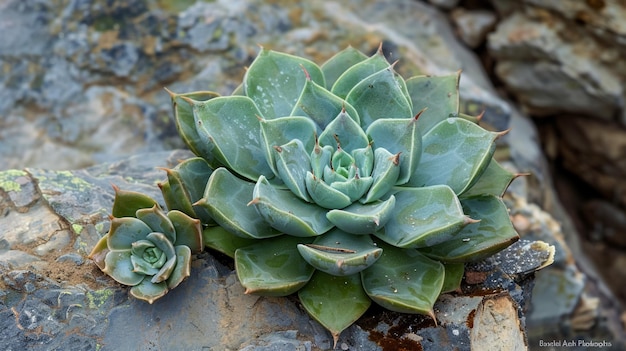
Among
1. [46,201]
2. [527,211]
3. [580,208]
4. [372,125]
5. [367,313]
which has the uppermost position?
[372,125]

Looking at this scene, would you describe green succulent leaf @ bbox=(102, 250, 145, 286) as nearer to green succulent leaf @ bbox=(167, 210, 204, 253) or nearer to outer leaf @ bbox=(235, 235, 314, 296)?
green succulent leaf @ bbox=(167, 210, 204, 253)

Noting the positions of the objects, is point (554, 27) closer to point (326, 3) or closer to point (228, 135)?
point (326, 3)

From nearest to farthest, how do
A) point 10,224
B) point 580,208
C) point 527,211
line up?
point 10,224
point 527,211
point 580,208

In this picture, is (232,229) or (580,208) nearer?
(232,229)

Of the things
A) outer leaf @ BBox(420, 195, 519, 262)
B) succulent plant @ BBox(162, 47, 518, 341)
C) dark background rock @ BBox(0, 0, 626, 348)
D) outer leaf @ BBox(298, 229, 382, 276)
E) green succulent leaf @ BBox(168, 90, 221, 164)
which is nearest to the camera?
outer leaf @ BBox(298, 229, 382, 276)

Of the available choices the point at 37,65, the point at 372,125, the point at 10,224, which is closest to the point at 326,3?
the point at 37,65

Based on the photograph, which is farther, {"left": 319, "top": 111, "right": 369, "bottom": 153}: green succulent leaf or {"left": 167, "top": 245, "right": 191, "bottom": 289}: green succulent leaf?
{"left": 319, "top": 111, "right": 369, "bottom": 153}: green succulent leaf

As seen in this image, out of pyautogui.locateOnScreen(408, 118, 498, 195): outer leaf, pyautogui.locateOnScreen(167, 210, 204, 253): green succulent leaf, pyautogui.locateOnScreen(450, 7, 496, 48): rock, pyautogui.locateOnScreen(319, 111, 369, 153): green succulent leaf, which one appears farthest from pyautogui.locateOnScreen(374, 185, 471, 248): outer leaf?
pyautogui.locateOnScreen(450, 7, 496, 48): rock

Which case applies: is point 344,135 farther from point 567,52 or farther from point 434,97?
point 567,52
